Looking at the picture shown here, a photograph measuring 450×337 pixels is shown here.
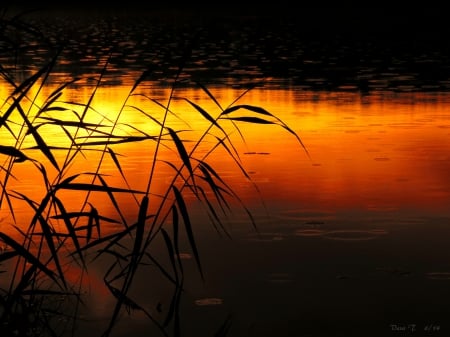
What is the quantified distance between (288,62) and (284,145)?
20.1 meters

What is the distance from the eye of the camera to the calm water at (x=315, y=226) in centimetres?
769

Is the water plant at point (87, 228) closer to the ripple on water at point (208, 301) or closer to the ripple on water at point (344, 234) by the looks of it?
the ripple on water at point (208, 301)

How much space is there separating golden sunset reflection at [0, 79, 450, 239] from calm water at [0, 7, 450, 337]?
0.03 meters

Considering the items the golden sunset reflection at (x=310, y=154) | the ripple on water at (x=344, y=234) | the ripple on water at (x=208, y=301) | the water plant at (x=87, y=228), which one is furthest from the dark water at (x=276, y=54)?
the ripple on water at (x=208, y=301)

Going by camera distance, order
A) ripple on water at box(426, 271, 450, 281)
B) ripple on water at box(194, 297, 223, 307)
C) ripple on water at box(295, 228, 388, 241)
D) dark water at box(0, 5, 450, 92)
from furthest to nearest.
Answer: dark water at box(0, 5, 450, 92) < ripple on water at box(295, 228, 388, 241) < ripple on water at box(426, 271, 450, 281) < ripple on water at box(194, 297, 223, 307)

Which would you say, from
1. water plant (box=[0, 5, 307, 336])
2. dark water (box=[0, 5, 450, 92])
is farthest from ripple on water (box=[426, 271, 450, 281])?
dark water (box=[0, 5, 450, 92])

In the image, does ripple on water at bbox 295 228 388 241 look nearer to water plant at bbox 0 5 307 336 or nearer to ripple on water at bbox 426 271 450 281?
water plant at bbox 0 5 307 336

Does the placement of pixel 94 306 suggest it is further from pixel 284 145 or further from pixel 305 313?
pixel 284 145

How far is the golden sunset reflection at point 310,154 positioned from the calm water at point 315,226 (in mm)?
25

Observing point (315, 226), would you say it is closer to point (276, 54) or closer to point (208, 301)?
point (208, 301)

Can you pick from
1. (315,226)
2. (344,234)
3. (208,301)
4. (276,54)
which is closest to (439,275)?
(344,234)

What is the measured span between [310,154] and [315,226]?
4.72 meters

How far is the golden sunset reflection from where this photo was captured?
11758mm

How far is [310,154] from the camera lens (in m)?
15.1
